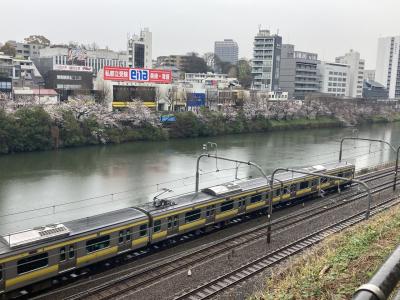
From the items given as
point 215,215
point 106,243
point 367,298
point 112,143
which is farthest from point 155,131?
point 367,298

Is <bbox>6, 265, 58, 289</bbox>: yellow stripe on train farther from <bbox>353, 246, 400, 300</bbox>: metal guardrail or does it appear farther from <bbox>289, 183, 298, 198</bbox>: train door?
<bbox>289, 183, 298, 198</bbox>: train door

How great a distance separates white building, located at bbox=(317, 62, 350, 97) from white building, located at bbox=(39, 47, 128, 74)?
3645 centimetres

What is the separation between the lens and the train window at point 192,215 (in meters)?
12.4

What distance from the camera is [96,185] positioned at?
21.3 meters

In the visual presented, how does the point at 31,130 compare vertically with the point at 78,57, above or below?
below

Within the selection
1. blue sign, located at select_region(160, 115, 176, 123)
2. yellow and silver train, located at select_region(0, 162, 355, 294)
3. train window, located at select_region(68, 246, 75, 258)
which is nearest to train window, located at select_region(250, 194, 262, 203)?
yellow and silver train, located at select_region(0, 162, 355, 294)

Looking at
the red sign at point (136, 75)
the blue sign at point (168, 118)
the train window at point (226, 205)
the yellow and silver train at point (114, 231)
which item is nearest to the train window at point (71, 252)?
the yellow and silver train at point (114, 231)

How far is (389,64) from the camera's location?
10244 centimetres

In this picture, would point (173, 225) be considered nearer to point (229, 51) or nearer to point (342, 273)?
point (342, 273)

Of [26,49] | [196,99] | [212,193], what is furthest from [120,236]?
[26,49]

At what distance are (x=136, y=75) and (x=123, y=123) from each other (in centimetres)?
752

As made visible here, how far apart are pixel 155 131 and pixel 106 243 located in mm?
26796

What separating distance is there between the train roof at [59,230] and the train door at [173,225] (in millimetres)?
883

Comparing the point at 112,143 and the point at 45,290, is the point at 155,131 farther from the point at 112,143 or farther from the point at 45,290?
the point at 45,290
